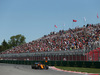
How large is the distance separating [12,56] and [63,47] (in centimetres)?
2174

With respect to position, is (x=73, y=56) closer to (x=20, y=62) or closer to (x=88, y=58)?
(x=88, y=58)

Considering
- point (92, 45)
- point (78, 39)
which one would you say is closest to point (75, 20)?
point (78, 39)

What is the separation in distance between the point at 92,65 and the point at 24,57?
29.3 meters

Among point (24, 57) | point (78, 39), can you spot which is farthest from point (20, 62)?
point (78, 39)

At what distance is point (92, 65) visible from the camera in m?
32.6

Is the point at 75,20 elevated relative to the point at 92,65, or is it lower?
elevated

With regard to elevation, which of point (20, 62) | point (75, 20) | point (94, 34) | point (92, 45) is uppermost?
point (75, 20)

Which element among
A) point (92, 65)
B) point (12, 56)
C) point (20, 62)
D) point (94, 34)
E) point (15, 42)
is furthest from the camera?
point (15, 42)

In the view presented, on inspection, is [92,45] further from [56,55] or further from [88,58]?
[56,55]

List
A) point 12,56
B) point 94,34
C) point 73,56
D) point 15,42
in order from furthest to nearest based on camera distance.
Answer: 1. point 15,42
2. point 12,56
3. point 94,34
4. point 73,56

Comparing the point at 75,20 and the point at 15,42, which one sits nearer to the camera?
the point at 75,20

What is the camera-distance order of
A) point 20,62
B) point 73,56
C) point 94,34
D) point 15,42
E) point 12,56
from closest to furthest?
point 73,56, point 94,34, point 20,62, point 12,56, point 15,42

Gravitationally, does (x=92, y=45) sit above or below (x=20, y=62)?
above

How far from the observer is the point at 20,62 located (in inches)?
2189
